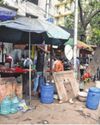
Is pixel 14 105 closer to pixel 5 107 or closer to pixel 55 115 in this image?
pixel 5 107

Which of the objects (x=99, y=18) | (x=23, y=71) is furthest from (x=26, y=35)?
(x=99, y=18)

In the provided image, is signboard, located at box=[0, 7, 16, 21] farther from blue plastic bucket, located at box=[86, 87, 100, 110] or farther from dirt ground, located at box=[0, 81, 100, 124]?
blue plastic bucket, located at box=[86, 87, 100, 110]

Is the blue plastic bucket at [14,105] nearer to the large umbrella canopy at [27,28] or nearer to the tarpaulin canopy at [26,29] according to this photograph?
the tarpaulin canopy at [26,29]

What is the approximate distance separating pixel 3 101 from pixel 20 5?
14.0 m

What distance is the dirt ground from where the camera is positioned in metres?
A: 7.82

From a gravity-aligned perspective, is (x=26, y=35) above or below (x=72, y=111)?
above

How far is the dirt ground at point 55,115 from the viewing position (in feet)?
25.7

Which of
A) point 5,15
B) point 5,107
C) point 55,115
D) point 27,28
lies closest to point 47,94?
point 55,115

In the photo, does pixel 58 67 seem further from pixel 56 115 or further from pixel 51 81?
pixel 56 115

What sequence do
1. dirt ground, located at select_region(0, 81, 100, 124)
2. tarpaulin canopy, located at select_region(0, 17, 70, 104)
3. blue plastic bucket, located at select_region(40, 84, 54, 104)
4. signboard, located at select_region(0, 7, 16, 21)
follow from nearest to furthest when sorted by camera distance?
dirt ground, located at select_region(0, 81, 100, 124) < tarpaulin canopy, located at select_region(0, 17, 70, 104) < signboard, located at select_region(0, 7, 16, 21) < blue plastic bucket, located at select_region(40, 84, 54, 104)

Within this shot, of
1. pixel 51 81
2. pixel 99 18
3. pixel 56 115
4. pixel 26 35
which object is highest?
pixel 99 18

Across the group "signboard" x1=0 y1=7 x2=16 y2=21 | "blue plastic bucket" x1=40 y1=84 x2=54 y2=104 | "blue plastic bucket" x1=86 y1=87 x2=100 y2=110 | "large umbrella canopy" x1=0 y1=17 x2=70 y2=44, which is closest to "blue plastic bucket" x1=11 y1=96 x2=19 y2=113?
"blue plastic bucket" x1=40 y1=84 x2=54 y2=104

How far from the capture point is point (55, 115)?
8.40 metres

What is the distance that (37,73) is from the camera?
38.1 ft
